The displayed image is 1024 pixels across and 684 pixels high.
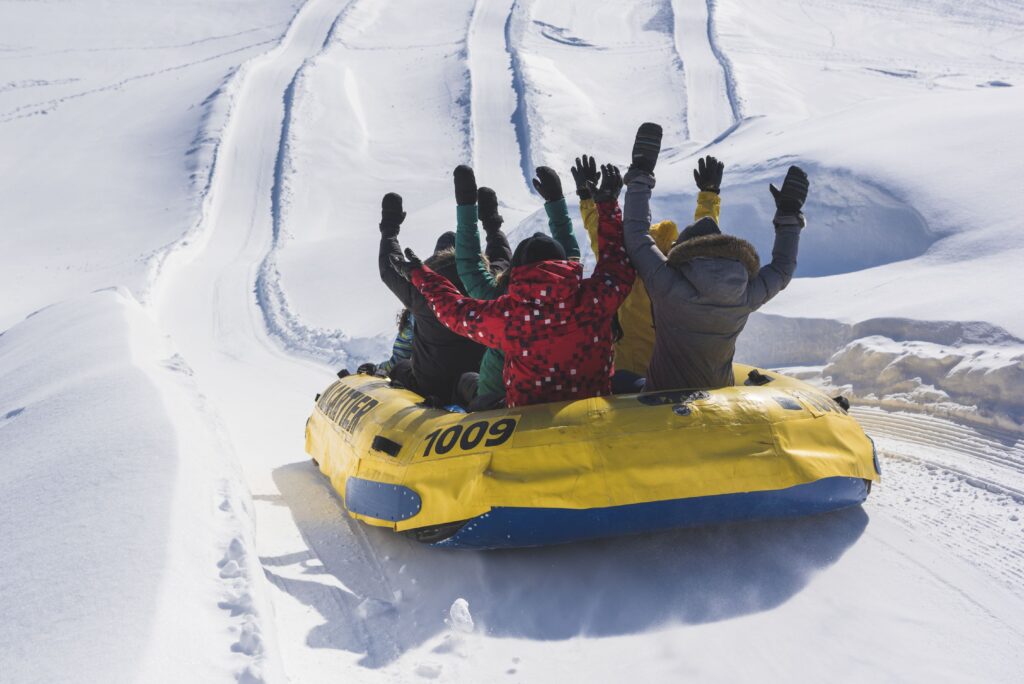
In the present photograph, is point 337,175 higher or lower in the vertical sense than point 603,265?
lower

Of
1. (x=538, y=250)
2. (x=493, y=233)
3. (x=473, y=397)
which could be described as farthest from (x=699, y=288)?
(x=493, y=233)

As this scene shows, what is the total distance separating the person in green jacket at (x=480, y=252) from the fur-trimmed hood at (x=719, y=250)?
763mm

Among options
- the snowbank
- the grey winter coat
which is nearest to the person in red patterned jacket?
the grey winter coat

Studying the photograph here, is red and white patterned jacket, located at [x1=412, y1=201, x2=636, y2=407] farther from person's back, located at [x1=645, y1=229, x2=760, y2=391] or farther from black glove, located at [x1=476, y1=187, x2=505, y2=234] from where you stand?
black glove, located at [x1=476, y1=187, x2=505, y2=234]

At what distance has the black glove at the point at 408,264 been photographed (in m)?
4.20

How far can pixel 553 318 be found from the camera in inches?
151

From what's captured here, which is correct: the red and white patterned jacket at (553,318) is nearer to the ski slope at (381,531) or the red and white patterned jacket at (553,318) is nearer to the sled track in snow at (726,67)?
the ski slope at (381,531)

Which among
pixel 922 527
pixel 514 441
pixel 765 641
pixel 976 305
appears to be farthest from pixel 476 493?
pixel 976 305

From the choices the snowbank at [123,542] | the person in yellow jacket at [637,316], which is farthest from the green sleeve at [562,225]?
the snowbank at [123,542]

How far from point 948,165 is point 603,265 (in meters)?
5.78

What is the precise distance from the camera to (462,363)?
16.9ft

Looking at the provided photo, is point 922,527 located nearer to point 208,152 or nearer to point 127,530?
point 127,530

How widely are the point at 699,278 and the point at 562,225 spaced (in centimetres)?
105

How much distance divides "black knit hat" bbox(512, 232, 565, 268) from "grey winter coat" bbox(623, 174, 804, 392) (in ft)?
1.41
